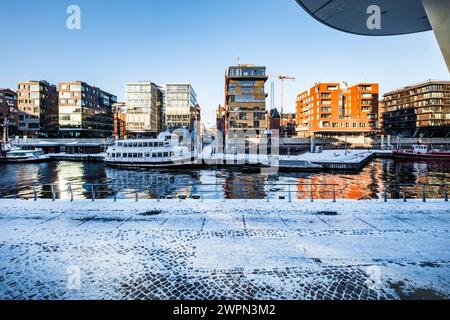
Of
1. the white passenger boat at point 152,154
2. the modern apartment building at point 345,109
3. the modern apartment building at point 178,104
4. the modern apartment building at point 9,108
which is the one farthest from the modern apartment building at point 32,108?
the modern apartment building at point 345,109

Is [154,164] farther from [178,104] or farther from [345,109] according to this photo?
[345,109]

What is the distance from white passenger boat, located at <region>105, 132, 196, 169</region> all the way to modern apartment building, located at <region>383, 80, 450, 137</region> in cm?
8893

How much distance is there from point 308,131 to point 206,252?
88.2 metres

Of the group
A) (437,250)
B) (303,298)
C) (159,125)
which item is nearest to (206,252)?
(303,298)

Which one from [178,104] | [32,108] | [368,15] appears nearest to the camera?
[368,15]

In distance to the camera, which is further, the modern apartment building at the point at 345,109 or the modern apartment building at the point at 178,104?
the modern apartment building at the point at 178,104

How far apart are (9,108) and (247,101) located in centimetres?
8777

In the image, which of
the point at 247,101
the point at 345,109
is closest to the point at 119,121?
the point at 247,101

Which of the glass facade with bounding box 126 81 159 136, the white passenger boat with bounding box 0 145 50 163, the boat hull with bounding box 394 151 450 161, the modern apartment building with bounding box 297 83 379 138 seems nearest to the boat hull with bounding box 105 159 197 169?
the white passenger boat with bounding box 0 145 50 163

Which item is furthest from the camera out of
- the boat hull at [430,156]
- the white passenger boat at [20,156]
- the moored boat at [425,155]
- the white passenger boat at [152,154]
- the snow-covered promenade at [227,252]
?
the white passenger boat at [20,156]

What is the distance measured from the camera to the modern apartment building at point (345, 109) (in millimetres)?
81312

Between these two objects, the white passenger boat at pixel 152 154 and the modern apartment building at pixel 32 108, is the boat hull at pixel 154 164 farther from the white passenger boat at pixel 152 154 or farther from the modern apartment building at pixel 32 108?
the modern apartment building at pixel 32 108

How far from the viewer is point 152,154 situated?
46.3m

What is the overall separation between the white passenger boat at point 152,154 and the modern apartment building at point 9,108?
206 ft
